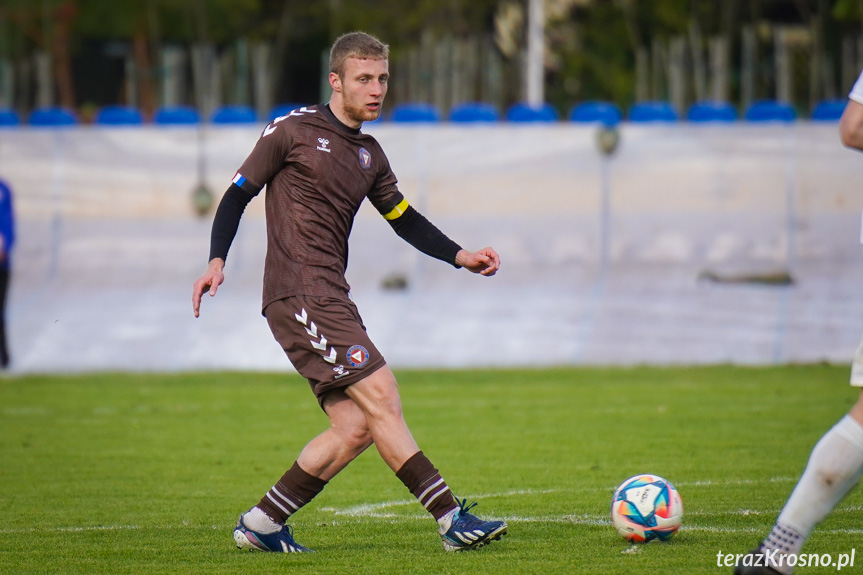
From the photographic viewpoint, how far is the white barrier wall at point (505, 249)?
15.5 metres

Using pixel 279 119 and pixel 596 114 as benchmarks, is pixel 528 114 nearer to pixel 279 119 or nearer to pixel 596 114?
pixel 596 114

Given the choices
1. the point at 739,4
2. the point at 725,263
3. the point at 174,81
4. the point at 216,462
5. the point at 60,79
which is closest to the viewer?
the point at 216,462

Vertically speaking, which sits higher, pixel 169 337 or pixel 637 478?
pixel 637 478

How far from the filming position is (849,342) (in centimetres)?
1511

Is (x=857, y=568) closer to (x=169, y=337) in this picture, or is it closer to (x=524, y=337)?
(x=524, y=337)

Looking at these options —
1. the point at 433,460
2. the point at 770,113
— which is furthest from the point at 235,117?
the point at 433,460

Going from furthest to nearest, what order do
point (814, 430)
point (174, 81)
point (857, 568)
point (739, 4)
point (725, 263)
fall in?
point (739, 4) < point (174, 81) < point (725, 263) < point (814, 430) < point (857, 568)

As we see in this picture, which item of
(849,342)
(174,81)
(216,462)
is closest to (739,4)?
(174,81)

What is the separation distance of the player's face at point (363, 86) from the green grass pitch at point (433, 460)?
6.51 feet

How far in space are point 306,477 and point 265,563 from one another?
1.48ft

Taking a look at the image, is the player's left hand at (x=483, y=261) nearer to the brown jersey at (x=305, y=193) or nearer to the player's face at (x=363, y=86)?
the brown jersey at (x=305, y=193)

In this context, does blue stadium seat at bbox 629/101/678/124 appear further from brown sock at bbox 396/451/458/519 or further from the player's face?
brown sock at bbox 396/451/458/519

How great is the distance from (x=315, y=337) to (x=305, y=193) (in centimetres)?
66

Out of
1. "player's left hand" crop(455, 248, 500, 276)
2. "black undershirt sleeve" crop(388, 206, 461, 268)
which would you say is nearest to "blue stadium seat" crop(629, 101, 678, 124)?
"black undershirt sleeve" crop(388, 206, 461, 268)
